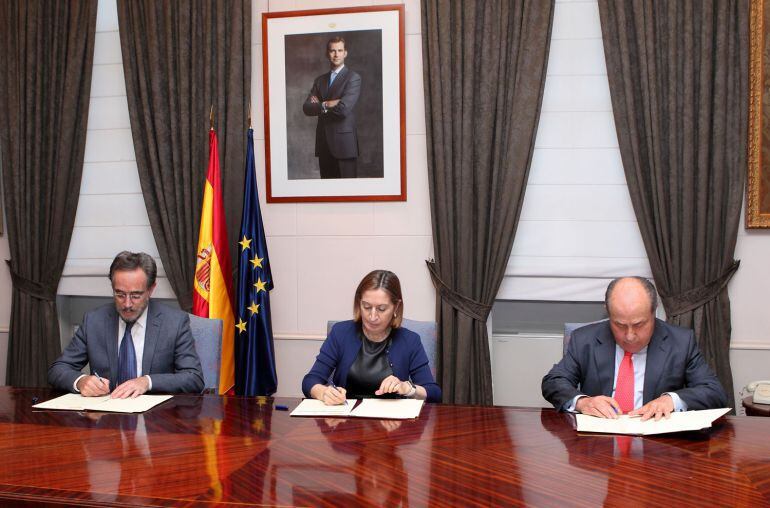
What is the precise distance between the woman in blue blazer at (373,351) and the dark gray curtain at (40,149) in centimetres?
286

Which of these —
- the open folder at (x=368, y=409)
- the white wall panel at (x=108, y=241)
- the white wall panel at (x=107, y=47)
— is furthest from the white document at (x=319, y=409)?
the white wall panel at (x=107, y=47)

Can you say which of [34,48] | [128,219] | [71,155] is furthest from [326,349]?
[34,48]

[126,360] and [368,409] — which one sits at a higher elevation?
[126,360]

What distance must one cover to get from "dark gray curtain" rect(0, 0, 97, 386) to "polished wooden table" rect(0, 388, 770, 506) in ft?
8.77

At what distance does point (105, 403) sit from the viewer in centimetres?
298

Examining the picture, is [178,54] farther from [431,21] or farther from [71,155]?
[431,21]

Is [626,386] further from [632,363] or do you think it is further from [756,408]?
[756,408]

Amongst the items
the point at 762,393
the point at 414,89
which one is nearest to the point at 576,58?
the point at 414,89

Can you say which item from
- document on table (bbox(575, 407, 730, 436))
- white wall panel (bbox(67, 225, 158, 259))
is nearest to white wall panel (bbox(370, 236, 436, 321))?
white wall panel (bbox(67, 225, 158, 259))

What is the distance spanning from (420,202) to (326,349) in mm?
1754

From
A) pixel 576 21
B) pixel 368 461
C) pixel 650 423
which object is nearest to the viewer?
pixel 368 461

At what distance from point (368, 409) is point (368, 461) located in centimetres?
61

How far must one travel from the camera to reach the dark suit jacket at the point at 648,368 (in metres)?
2.98

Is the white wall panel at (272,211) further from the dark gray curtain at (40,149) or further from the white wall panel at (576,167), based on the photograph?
the white wall panel at (576,167)
